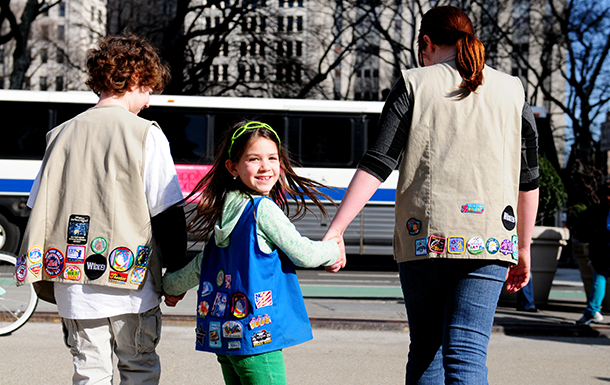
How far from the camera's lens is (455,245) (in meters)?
2.27

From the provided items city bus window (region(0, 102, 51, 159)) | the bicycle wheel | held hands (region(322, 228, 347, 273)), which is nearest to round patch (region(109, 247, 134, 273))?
held hands (region(322, 228, 347, 273))

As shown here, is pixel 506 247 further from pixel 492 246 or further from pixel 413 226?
pixel 413 226

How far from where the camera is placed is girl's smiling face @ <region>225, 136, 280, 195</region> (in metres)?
2.43

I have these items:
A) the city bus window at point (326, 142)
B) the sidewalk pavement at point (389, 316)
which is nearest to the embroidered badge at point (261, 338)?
the sidewalk pavement at point (389, 316)

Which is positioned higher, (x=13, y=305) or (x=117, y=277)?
(x=117, y=277)

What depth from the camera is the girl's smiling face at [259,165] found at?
2434 millimetres

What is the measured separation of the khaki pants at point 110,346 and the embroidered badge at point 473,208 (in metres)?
1.21

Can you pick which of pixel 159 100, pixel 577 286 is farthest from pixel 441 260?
pixel 159 100

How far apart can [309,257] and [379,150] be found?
0.46 metres

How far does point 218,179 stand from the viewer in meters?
2.52

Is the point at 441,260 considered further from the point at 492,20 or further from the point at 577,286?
the point at 492,20

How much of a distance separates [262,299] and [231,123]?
390 inches

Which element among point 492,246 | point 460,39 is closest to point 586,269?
point 492,246

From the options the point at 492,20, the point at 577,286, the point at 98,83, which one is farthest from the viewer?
the point at 492,20
